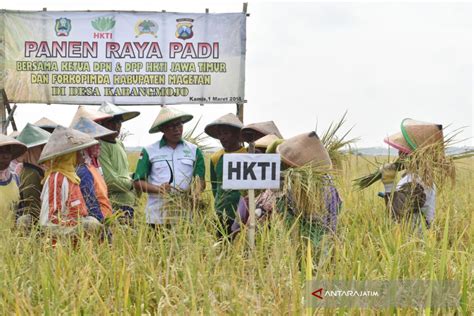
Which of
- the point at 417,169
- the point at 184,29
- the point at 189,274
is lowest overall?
the point at 189,274

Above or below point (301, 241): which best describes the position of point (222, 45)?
above

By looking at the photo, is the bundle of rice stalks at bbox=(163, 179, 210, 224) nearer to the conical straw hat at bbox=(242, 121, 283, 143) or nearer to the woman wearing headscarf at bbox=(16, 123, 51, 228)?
the woman wearing headscarf at bbox=(16, 123, 51, 228)

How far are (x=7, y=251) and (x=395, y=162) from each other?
2.45m

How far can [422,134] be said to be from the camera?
13.4 feet

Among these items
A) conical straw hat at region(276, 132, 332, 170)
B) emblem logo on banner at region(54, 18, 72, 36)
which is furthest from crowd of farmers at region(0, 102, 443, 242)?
emblem logo on banner at region(54, 18, 72, 36)

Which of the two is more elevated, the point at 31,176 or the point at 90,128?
the point at 90,128

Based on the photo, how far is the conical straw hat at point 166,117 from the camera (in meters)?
4.85

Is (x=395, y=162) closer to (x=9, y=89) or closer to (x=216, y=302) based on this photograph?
(x=216, y=302)

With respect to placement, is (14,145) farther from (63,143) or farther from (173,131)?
(173,131)

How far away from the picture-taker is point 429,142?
407 cm

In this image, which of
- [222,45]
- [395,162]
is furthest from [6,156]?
[222,45]

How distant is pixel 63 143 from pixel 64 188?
30cm

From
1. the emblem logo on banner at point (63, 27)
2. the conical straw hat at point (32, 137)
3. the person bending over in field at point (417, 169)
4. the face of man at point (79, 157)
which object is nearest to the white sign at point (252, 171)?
the person bending over in field at point (417, 169)

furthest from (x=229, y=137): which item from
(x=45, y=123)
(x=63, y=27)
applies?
(x=63, y=27)
